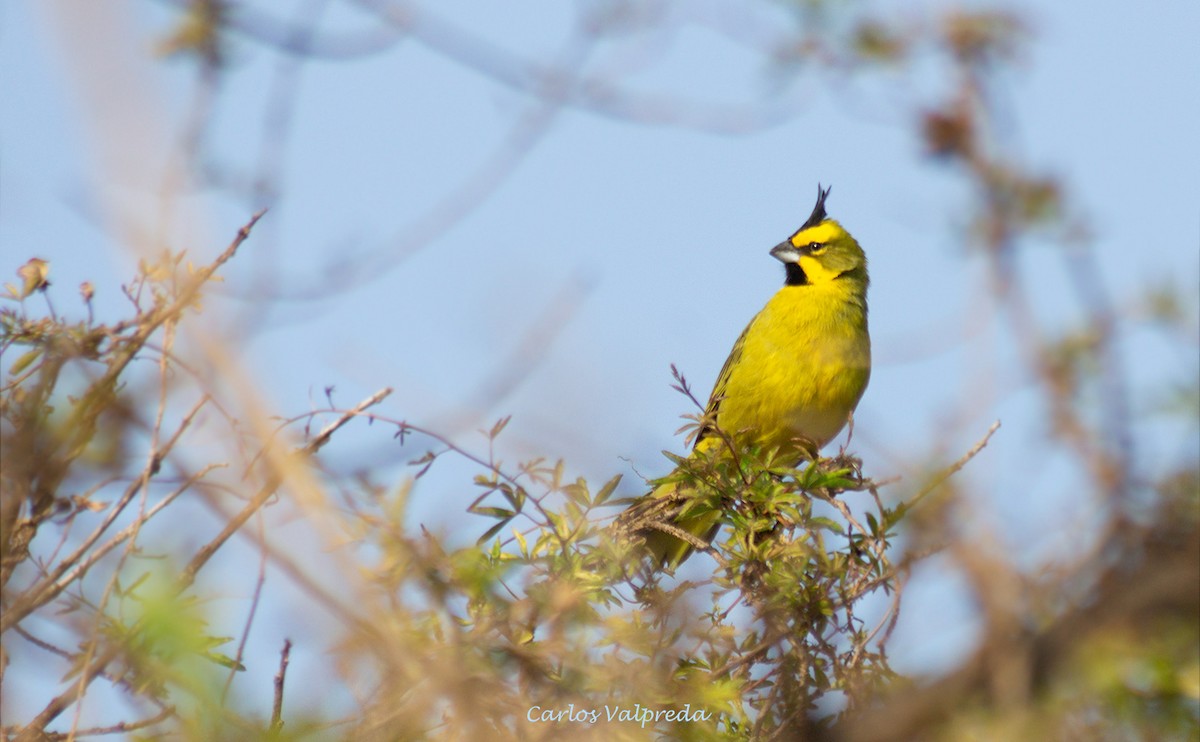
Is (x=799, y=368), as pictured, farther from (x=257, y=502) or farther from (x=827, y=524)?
(x=257, y=502)

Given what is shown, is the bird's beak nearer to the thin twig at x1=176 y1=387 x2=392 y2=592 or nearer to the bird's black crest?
the bird's black crest

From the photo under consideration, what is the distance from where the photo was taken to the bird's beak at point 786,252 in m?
6.09

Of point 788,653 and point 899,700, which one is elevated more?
point 788,653

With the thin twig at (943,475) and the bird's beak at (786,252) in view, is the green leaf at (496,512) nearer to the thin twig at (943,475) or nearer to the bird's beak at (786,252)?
the thin twig at (943,475)

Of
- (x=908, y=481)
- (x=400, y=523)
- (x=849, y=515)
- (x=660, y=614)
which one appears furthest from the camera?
Answer: (x=849, y=515)

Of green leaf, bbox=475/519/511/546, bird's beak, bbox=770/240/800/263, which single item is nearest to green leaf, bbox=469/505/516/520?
green leaf, bbox=475/519/511/546

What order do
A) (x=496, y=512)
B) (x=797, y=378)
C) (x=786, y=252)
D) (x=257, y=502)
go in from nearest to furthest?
(x=257, y=502) → (x=496, y=512) → (x=797, y=378) → (x=786, y=252)

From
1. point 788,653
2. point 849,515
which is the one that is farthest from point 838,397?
point 788,653

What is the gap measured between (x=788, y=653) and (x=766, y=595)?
0.17 m

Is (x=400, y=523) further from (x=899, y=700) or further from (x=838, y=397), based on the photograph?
(x=838, y=397)

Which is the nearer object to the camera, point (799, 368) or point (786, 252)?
point (799, 368)

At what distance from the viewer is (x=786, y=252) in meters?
6.12

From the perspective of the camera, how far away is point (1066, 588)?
1.56 metres

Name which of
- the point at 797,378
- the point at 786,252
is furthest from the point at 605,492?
the point at 786,252
